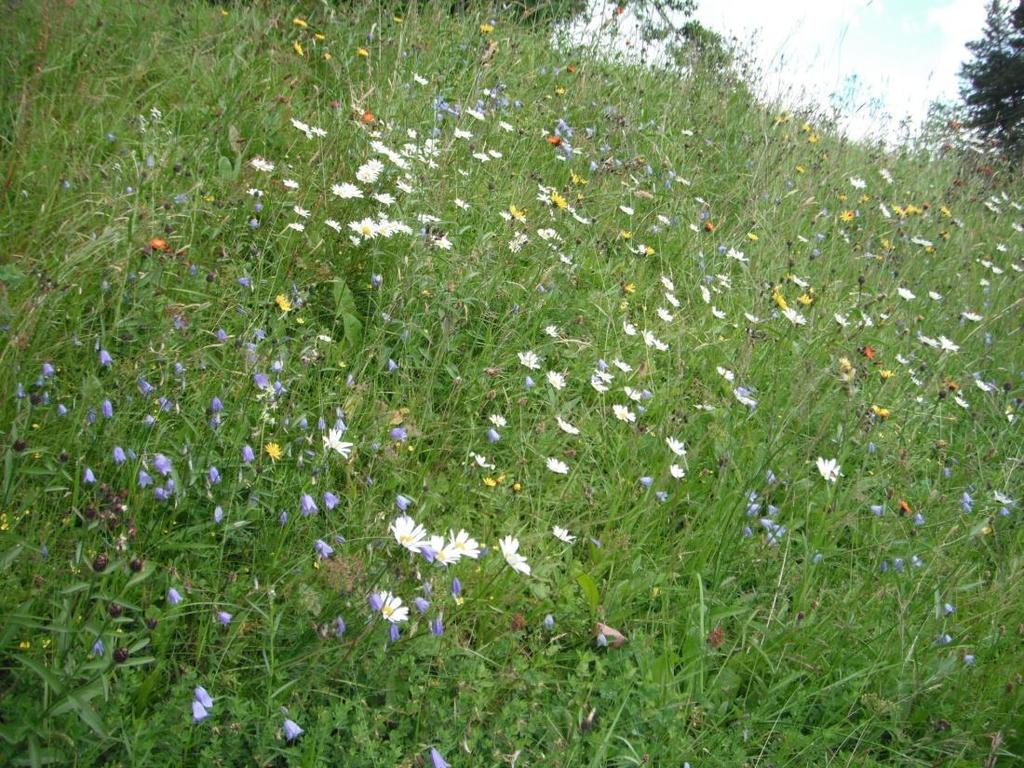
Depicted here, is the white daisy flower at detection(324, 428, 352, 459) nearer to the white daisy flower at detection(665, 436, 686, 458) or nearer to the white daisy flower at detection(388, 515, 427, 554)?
the white daisy flower at detection(388, 515, 427, 554)

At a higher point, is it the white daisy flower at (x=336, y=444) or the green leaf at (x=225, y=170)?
the green leaf at (x=225, y=170)

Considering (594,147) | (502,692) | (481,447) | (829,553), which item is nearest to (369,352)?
(481,447)

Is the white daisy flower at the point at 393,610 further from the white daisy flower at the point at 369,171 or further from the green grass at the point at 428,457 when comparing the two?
the white daisy flower at the point at 369,171

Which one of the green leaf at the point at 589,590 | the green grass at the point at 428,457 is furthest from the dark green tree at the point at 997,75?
the green leaf at the point at 589,590

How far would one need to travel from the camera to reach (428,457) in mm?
2129

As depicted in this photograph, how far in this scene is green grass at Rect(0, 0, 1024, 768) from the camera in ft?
4.86

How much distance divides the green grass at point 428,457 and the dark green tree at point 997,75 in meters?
Answer: 9.93

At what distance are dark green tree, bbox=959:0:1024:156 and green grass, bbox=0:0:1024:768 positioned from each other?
9.93 meters

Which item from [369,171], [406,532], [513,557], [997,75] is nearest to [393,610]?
[406,532]

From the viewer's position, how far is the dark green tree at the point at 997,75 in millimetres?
11695

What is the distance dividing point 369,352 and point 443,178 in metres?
0.87

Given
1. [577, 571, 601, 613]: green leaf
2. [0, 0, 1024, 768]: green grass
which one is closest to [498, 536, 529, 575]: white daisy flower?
[0, 0, 1024, 768]: green grass

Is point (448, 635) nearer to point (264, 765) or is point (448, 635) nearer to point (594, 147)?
point (264, 765)

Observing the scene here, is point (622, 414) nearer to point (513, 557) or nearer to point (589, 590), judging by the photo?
point (589, 590)
